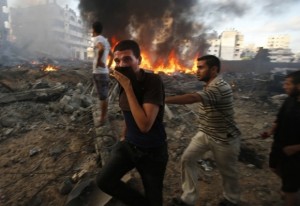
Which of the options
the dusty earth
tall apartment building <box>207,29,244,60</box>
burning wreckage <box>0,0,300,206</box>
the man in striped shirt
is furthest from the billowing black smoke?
tall apartment building <box>207,29,244,60</box>

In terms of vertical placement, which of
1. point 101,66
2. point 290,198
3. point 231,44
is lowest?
point 290,198

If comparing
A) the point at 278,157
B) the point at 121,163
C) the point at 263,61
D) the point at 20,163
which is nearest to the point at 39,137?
the point at 20,163

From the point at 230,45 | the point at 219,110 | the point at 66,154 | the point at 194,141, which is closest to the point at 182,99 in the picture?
the point at 219,110

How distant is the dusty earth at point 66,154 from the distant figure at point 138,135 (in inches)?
42.8

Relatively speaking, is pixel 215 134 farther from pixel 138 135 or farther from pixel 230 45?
pixel 230 45

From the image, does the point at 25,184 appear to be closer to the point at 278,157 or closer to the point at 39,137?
the point at 39,137

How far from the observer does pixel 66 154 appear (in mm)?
4836

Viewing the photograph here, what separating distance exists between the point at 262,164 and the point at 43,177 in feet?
13.4

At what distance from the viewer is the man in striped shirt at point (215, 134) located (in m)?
3.13

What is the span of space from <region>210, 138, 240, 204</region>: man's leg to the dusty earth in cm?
39

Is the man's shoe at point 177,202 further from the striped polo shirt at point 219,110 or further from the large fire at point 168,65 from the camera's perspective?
the large fire at point 168,65

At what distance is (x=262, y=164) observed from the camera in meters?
5.06

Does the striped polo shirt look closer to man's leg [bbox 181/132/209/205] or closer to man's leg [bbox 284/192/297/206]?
man's leg [bbox 181/132/209/205]

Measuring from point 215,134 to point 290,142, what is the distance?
0.90m
